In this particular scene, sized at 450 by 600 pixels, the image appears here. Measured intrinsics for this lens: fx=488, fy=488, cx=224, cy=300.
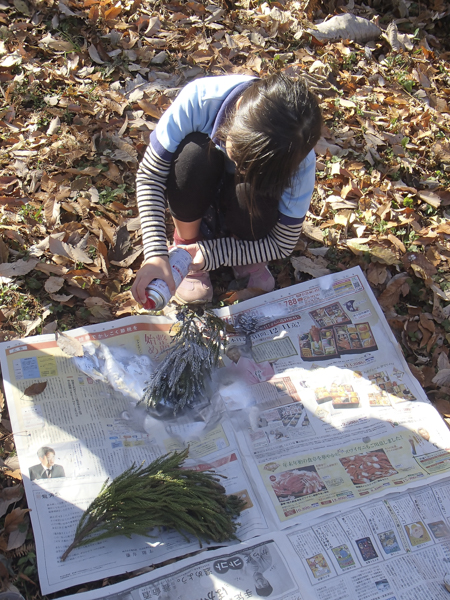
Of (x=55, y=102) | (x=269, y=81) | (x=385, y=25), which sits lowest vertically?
(x=55, y=102)

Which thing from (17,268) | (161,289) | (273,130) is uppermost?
(273,130)

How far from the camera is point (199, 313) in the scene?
199 centimetres

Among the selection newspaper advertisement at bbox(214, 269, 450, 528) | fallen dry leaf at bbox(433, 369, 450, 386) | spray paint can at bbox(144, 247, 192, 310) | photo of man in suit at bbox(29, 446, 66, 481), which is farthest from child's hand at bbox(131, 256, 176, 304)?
fallen dry leaf at bbox(433, 369, 450, 386)

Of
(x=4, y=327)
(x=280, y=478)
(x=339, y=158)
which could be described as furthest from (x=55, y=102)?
(x=280, y=478)

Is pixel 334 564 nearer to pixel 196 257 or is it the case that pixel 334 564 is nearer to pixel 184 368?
pixel 184 368

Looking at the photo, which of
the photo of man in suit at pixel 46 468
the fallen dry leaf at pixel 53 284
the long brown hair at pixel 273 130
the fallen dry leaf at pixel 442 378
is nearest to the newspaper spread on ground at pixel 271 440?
the photo of man in suit at pixel 46 468

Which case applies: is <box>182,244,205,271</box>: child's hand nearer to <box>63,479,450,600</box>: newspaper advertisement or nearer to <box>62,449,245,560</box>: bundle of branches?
<box>62,449,245,560</box>: bundle of branches

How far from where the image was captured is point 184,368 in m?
1.65

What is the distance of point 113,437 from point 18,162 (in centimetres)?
142

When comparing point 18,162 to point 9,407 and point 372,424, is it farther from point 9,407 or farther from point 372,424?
point 372,424

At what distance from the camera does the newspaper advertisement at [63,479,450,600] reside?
1323mm

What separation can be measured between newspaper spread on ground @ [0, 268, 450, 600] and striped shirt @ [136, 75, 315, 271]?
0.22 m

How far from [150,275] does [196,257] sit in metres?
0.30

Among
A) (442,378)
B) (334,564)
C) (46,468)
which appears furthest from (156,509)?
(442,378)
